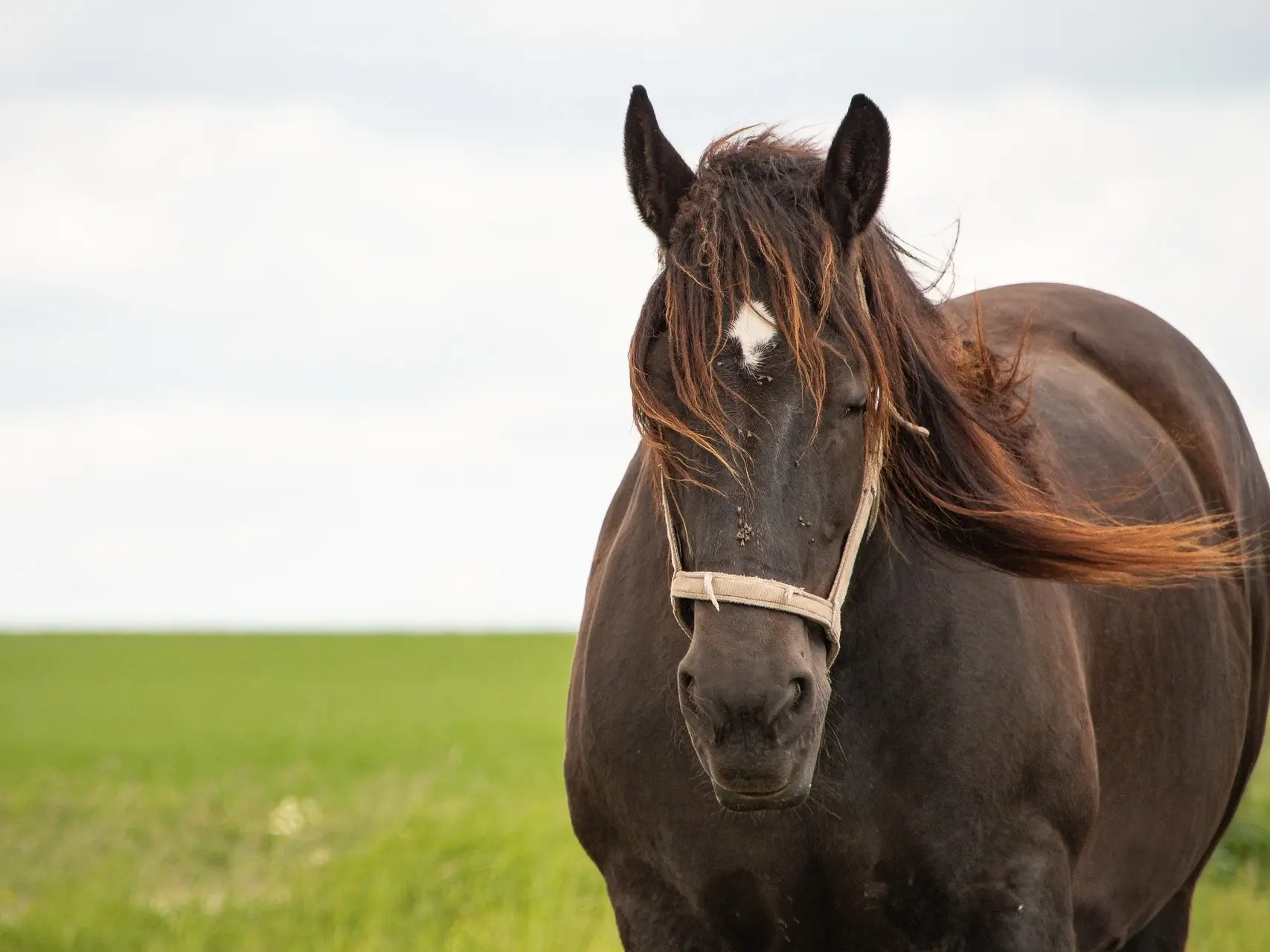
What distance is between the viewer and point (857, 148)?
2.95 m

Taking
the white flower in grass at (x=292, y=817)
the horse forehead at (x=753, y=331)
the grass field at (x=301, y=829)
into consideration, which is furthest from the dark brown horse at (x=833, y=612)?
the white flower in grass at (x=292, y=817)

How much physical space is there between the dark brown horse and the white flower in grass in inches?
353

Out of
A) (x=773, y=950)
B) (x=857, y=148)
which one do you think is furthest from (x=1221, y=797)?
(x=857, y=148)

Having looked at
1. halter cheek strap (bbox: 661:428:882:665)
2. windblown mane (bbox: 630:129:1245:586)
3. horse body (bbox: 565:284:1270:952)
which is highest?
windblown mane (bbox: 630:129:1245:586)

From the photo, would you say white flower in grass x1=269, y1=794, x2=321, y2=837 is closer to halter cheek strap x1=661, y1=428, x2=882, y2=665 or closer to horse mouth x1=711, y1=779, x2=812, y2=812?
halter cheek strap x1=661, y1=428, x2=882, y2=665

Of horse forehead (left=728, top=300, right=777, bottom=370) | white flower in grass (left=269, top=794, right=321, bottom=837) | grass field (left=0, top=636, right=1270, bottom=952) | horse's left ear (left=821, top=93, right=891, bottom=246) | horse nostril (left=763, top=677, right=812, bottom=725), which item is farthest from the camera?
white flower in grass (left=269, top=794, right=321, bottom=837)

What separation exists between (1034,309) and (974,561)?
2.04m

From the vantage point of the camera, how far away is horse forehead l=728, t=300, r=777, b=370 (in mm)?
2730

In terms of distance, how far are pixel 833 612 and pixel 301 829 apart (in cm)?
1013

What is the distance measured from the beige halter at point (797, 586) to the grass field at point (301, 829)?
4855 millimetres

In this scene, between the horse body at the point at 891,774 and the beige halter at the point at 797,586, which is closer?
the beige halter at the point at 797,586

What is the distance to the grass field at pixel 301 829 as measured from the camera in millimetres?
7801

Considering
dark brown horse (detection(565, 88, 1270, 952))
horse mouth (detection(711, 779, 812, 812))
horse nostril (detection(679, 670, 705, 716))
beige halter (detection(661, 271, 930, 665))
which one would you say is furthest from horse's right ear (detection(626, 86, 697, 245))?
horse mouth (detection(711, 779, 812, 812))

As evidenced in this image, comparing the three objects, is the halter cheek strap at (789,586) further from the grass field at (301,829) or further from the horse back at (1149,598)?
the grass field at (301,829)
